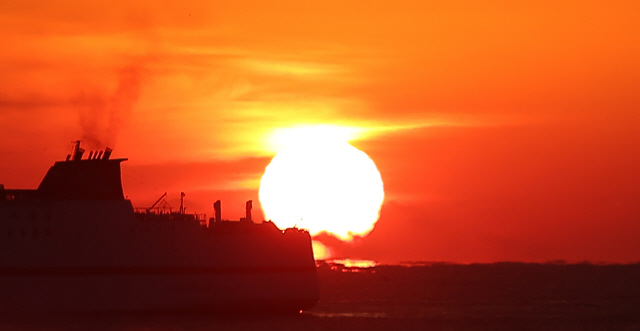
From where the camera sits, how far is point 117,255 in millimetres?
47438

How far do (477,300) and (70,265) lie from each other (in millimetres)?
43116

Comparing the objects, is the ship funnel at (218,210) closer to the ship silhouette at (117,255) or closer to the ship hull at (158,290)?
the ship silhouette at (117,255)

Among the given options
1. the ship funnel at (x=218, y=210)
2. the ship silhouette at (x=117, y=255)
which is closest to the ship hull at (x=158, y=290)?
the ship silhouette at (x=117, y=255)

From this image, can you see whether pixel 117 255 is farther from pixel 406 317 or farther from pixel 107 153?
pixel 406 317

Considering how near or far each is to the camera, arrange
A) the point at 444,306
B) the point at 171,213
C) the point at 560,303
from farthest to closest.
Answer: the point at 560,303
the point at 444,306
the point at 171,213

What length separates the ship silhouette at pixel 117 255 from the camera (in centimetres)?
4628

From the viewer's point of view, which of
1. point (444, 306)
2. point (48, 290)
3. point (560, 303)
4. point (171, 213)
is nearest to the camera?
point (48, 290)

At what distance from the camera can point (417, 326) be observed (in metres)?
51.6

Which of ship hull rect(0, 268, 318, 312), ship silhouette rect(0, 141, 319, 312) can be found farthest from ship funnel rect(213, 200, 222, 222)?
ship hull rect(0, 268, 318, 312)

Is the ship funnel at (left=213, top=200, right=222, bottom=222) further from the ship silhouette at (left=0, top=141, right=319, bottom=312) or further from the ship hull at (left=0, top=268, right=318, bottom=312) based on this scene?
the ship hull at (left=0, top=268, right=318, bottom=312)

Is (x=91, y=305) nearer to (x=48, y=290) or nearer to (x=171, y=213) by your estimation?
(x=48, y=290)

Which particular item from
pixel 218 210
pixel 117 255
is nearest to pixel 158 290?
pixel 117 255

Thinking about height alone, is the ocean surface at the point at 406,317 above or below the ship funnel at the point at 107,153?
below

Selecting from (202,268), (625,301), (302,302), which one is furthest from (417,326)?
(625,301)
